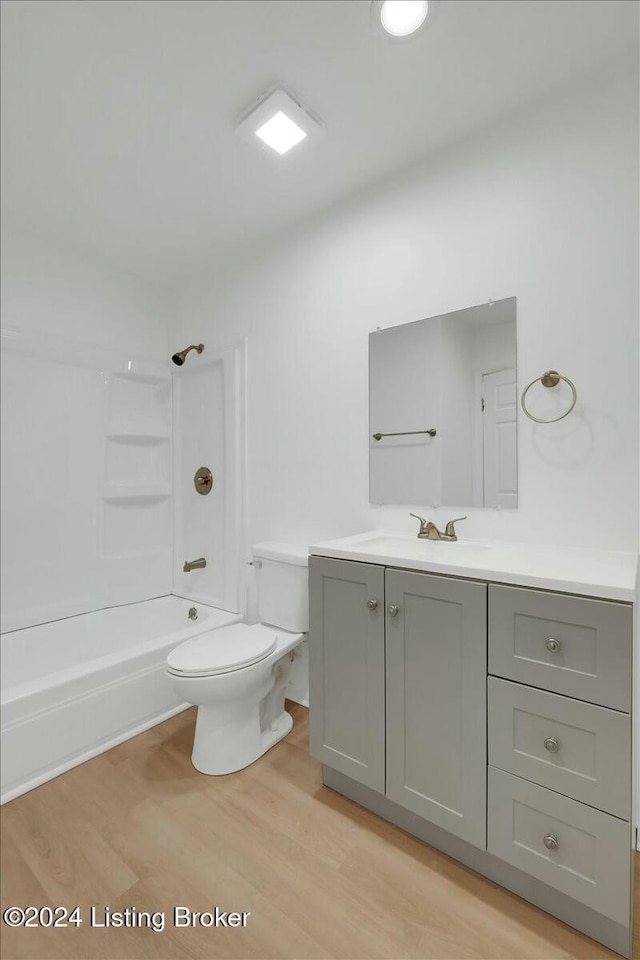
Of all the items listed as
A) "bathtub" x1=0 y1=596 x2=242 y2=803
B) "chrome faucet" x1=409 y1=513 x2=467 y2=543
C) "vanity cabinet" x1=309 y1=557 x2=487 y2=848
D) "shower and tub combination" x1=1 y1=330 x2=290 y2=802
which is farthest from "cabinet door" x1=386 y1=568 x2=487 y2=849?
"bathtub" x1=0 y1=596 x2=242 y2=803

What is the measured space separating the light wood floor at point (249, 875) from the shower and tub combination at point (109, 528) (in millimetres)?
332

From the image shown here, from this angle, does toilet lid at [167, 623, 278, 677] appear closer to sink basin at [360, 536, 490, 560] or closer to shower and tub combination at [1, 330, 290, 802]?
shower and tub combination at [1, 330, 290, 802]

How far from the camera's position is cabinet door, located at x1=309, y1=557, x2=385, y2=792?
4.58ft

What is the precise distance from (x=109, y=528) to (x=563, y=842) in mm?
2532

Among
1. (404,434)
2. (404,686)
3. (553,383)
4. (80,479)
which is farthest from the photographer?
(80,479)

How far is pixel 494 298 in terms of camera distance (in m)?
1.61

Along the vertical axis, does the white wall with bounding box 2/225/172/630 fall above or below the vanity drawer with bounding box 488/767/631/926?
above

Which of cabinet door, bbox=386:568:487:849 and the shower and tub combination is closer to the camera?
cabinet door, bbox=386:568:487:849

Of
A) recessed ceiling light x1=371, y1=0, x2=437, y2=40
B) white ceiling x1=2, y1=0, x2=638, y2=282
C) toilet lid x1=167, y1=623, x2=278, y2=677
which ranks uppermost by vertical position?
white ceiling x1=2, y1=0, x2=638, y2=282

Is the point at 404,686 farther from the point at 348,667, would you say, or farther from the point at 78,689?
the point at 78,689

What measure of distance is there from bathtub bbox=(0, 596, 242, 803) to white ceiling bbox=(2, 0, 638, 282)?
2137 millimetres

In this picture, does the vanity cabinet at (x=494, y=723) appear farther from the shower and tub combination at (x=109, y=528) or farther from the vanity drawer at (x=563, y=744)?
the shower and tub combination at (x=109, y=528)

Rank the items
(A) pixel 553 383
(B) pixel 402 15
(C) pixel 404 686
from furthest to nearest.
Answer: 1. (A) pixel 553 383
2. (C) pixel 404 686
3. (B) pixel 402 15

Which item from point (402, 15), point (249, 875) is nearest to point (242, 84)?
point (402, 15)
